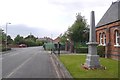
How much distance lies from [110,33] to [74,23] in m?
35.3

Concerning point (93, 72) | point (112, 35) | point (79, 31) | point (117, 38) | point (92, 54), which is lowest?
point (93, 72)

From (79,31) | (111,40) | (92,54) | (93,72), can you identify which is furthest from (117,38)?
(79,31)

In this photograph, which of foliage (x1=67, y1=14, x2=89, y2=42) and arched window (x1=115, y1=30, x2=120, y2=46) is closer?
arched window (x1=115, y1=30, x2=120, y2=46)

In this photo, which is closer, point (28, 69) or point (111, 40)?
point (28, 69)

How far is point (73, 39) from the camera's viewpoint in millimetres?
66125

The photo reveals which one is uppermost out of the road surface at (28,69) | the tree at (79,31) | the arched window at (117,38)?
the tree at (79,31)

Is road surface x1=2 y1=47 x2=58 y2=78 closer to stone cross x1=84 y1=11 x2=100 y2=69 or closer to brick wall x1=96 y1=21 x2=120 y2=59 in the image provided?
stone cross x1=84 y1=11 x2=100 y2=69

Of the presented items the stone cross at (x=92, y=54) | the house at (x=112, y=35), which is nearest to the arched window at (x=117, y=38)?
the house at (x=112, y=35)

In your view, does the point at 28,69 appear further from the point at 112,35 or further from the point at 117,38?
the point at 112,35

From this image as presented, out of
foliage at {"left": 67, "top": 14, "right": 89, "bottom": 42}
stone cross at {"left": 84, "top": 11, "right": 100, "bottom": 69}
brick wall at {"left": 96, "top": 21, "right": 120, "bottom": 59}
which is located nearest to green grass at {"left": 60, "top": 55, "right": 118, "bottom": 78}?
stone cross at {"left": 84, "top": 11, "right": 100, "bottom": 69}

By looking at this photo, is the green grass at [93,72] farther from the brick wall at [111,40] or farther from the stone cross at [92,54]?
the brick wall at [111,40]

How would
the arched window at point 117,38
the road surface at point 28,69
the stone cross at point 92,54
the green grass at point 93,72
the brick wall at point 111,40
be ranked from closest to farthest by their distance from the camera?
1. the green grass at point 93,72
2. the road surface at point 28,69
3. the stone cross at point 92,54
4. the brick wall at point 111,40
5. the arched window at point 117,38

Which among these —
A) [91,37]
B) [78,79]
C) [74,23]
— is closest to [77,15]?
[74,23]

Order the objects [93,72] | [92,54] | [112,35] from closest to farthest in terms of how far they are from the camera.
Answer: [93,72]
[92,54]
[112,35]
